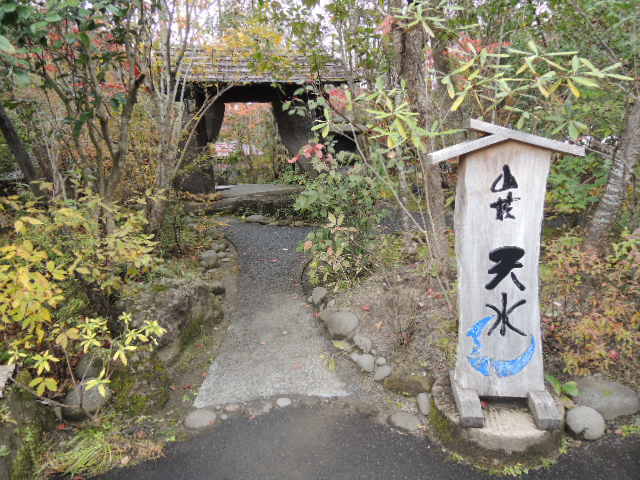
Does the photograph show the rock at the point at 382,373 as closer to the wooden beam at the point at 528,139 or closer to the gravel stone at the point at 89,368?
the wooden beam at the point at 528,139

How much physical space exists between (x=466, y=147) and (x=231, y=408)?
2.79 meters

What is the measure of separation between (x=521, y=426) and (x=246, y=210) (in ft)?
24.4

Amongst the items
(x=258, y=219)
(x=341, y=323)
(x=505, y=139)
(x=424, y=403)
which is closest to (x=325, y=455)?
(x=424, y=403)

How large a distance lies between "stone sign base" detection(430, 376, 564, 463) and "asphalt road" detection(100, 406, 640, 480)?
11 centimetres

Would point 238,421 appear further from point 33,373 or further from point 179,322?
point 33,373

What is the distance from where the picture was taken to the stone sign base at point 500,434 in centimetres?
261

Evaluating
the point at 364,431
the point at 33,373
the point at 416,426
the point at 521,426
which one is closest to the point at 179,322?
the point at 33,373

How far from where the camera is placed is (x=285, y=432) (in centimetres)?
298

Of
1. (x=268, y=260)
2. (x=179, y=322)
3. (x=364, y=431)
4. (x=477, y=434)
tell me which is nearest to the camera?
(x=477, y=434)

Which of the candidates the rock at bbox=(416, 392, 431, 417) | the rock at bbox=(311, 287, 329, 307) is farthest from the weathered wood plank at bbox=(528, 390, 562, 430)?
the rock at bbox=(311, 287, 329, 307)

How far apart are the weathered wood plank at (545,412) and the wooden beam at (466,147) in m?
1.85

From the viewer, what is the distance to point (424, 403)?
311 cm

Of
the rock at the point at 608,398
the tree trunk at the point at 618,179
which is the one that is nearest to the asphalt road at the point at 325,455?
the rock at the point at 608,398

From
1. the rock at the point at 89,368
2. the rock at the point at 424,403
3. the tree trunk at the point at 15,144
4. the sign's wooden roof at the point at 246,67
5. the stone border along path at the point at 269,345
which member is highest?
the sign's wooden roof at the point at 246,67
